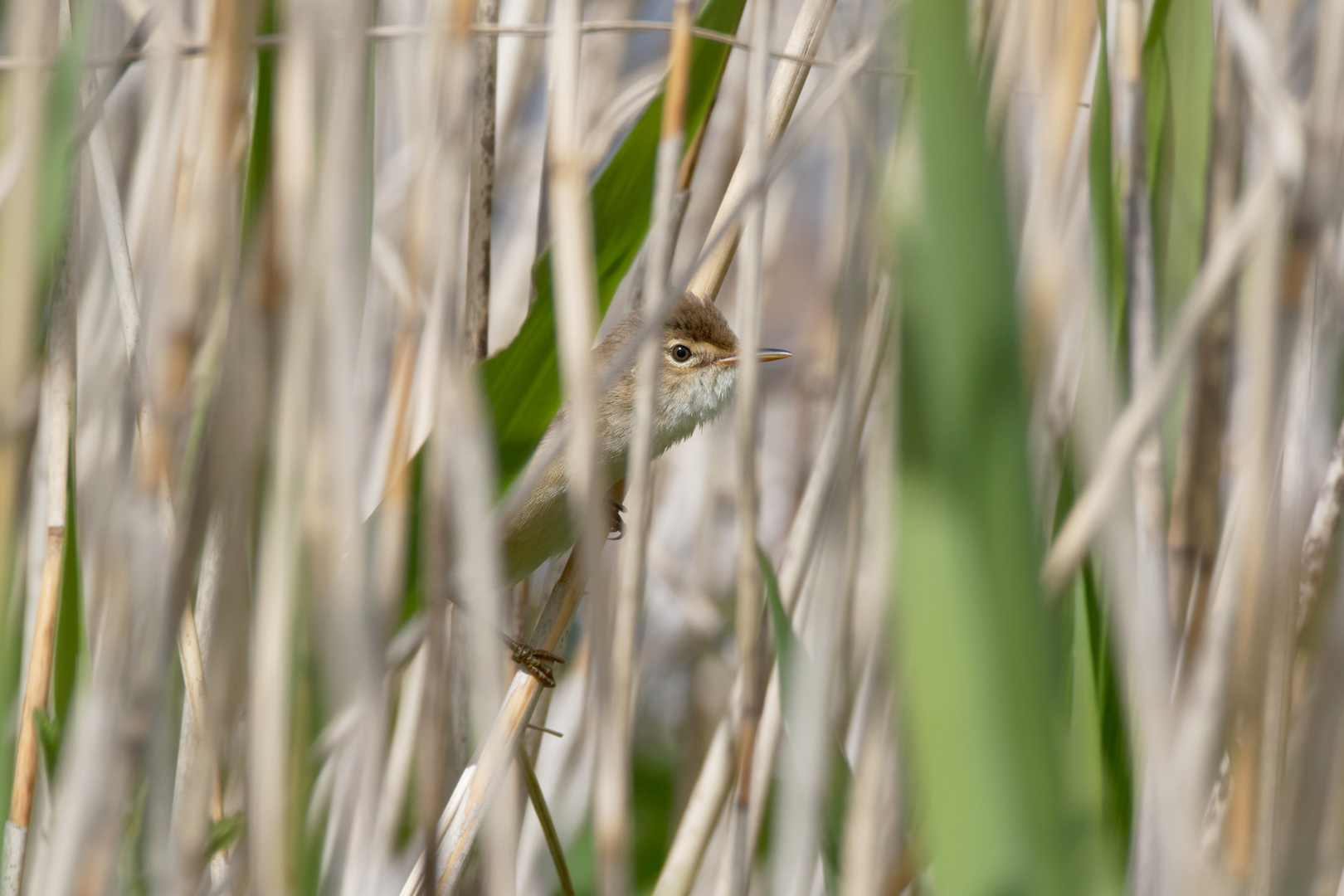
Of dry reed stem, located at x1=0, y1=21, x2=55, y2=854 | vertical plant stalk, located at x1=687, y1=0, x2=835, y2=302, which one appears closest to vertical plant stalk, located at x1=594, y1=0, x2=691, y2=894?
vertical plant stalk, located at x1=687, y1=0, x2=835, y2=302

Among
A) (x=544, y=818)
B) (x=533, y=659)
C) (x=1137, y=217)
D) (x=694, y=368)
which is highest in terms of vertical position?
(x=1137, y=217)

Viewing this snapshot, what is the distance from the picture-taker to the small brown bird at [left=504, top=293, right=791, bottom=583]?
158cm

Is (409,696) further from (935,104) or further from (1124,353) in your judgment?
(935,104)

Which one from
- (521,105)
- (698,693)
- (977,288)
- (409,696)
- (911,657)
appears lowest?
(698,693)

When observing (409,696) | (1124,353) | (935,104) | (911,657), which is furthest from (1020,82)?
(409,696)

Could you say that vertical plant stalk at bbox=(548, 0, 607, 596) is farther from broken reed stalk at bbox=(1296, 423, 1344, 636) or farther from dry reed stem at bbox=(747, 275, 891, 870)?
broken reed stalk at bbox=(1296, 423, 1344, 636)

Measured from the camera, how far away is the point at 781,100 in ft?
3.79

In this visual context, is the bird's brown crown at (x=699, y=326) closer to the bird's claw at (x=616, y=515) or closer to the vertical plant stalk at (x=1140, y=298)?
the bird's claw at (x=616, y=515)

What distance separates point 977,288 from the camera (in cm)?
53

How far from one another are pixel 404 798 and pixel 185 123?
0.92m

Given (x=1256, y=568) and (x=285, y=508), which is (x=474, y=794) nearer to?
(x=285, y=508)

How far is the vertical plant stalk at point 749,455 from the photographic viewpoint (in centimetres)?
92

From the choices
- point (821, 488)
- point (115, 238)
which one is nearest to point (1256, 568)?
point (821, 488)

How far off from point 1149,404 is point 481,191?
2.18 feet
